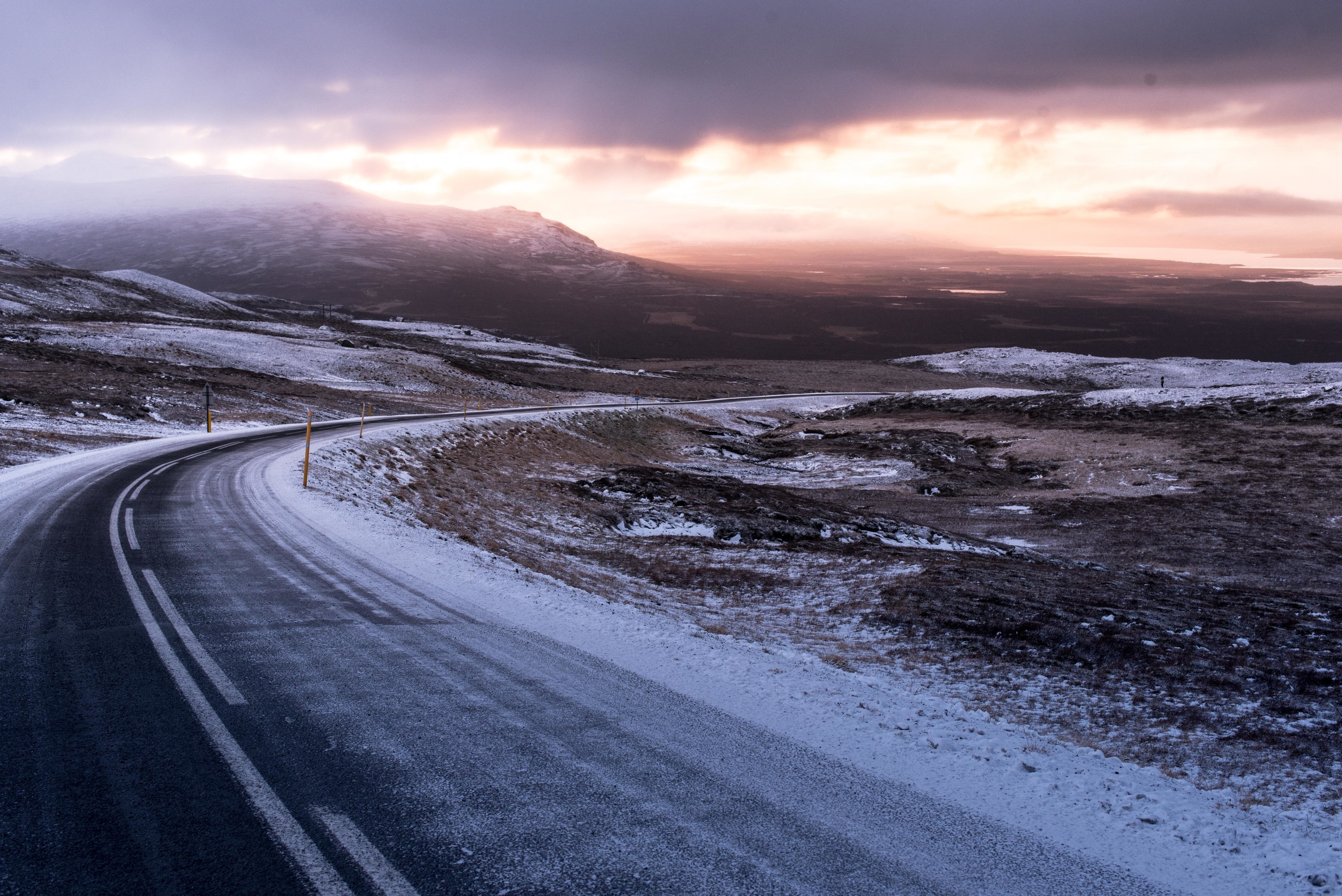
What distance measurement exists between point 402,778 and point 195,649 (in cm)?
346

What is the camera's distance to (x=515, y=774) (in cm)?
501

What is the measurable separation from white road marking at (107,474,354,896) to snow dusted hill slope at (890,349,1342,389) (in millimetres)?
79423

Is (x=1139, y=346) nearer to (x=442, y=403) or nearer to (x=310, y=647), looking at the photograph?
(x=442, y=403)

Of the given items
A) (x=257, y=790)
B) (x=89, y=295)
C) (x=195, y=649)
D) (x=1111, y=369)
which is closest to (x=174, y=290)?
(x=89, y=295)

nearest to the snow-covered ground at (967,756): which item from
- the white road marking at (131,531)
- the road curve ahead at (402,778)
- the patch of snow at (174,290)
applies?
the road curve ahead at (402,778)

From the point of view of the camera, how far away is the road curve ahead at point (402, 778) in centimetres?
406

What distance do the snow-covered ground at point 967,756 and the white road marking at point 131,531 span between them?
4.63 meters

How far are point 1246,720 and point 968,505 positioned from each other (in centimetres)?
1942

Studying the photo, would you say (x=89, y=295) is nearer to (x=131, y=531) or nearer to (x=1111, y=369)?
(x=131, y=531)

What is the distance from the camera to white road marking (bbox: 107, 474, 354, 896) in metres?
3.95

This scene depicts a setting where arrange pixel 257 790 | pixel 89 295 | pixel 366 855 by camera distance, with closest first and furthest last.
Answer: pixel 366 855 → pixel 257 790 → pixel 89 295

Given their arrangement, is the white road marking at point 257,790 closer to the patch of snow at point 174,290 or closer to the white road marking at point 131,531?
the white road marking at point 131,531

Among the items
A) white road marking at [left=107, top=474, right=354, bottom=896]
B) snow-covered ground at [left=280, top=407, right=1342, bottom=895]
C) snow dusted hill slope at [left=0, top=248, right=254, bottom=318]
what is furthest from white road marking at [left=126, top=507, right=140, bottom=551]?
snow dusted hill slope at [left=0, top=248, right=254, bottom=318]

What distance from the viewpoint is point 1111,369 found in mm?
100938
